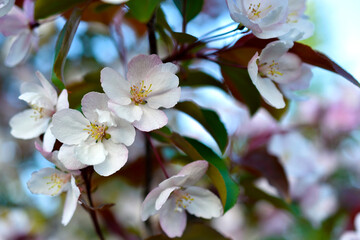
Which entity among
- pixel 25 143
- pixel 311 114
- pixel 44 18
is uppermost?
pixel 44 18

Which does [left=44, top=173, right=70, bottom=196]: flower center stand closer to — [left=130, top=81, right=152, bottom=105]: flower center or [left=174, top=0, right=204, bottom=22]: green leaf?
[left=130, top=81, right=152, bottom=105]: flower center

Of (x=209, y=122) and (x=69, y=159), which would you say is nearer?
(x=69, y=159)

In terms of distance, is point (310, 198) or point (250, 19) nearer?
point (250, 19)

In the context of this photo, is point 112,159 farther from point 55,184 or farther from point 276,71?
point 276,71

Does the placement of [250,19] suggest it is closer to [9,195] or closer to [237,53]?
[237,53]

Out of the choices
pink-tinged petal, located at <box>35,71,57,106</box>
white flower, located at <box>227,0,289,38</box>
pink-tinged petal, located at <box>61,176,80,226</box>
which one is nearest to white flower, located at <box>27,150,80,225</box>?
pink-tinged petal, located at <box>61,176,80,226</box>

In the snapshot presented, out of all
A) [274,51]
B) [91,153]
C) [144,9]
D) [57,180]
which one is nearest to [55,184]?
[57,180]

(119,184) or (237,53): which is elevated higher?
(237,53)

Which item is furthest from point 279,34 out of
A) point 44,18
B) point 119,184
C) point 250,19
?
point 119,184
